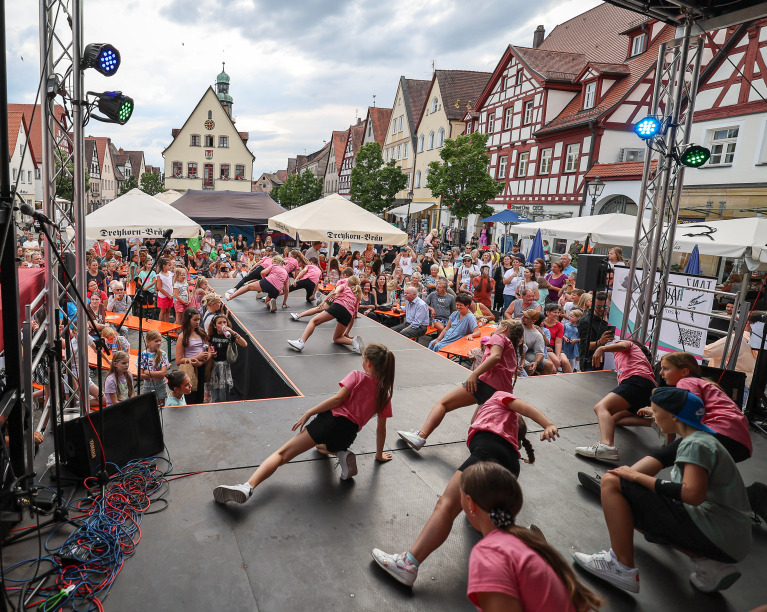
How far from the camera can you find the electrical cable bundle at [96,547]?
2.87 meters

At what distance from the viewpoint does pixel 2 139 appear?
10.3 ft

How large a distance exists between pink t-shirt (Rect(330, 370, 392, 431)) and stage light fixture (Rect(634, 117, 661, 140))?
5501 mm

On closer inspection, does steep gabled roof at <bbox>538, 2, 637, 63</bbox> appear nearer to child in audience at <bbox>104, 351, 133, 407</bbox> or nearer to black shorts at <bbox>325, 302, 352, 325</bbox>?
black shorts at <bbox>325, 302, 352, 325</bbox>

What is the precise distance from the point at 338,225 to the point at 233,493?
8.93 meters

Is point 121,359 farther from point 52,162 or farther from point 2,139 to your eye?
point 2,139

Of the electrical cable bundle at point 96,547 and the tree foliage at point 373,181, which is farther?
the tree foliage at point 373,181

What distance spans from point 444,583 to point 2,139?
3908 millimetres

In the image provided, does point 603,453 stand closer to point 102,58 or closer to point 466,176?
point 102,58

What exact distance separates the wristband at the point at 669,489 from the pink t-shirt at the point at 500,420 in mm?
906

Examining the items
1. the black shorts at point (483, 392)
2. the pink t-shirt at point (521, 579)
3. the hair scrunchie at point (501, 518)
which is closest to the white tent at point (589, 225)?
the black shorts at point (483, 392)

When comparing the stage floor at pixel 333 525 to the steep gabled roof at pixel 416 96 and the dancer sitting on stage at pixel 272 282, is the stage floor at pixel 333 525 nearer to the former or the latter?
the dancer sitting on stage at pixel 272 282

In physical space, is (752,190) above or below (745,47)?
below

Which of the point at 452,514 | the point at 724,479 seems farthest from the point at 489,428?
the point at 724,479

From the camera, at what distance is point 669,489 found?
3041 mm
